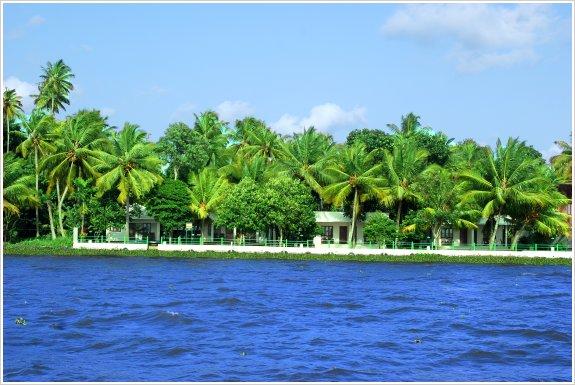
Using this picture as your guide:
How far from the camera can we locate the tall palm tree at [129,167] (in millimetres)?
51594

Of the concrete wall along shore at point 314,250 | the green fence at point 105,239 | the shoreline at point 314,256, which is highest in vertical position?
the green fence at point 105,239

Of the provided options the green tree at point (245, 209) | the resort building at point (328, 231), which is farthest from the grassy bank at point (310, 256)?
the resort building at point (328, 231)

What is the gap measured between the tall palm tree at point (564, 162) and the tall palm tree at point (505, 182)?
9.71m

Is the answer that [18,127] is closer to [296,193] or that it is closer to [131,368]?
[296,193]

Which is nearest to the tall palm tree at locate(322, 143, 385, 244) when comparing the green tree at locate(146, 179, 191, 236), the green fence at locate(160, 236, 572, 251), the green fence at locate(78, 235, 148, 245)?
the green fence at locate(160, 236, 572, 251)

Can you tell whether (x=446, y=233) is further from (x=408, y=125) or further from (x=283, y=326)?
(x=283, y=326)

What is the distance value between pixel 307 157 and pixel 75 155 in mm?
14866

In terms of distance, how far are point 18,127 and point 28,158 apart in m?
4.95

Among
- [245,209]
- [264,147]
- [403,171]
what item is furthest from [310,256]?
[264,147]

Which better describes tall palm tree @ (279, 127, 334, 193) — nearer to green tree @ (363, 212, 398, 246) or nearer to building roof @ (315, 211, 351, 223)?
building roof @ (315, 211, 351, 223)

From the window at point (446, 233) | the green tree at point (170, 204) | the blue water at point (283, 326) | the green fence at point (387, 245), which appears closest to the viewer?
the blue water at point (283, 326)

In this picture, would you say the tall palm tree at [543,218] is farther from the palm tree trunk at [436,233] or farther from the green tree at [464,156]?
the green tree at [464,156]

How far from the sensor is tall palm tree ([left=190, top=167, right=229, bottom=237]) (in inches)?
2095

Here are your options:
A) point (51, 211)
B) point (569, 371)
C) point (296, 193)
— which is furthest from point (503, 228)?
point (569, 371)
